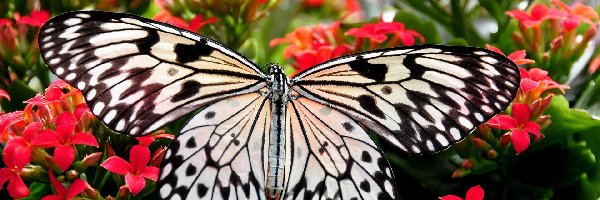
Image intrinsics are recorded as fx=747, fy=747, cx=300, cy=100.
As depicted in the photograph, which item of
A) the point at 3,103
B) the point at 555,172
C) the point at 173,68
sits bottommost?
the point at 555,172

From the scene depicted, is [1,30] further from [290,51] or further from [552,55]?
[552,55]

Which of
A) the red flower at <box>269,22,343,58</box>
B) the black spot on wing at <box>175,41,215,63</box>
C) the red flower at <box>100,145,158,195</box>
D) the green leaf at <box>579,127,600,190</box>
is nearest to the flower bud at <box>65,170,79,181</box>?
the red flower at <box>100,145,158,195</box>

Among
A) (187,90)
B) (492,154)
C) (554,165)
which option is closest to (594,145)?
(554,165)

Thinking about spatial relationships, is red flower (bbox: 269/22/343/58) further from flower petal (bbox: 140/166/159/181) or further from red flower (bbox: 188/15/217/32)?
flower petal (bbox: 140/166/159/181)

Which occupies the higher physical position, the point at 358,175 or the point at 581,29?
the point at 581,29

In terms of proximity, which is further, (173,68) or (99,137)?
(99,137)

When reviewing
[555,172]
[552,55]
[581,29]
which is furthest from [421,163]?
[581,29]
